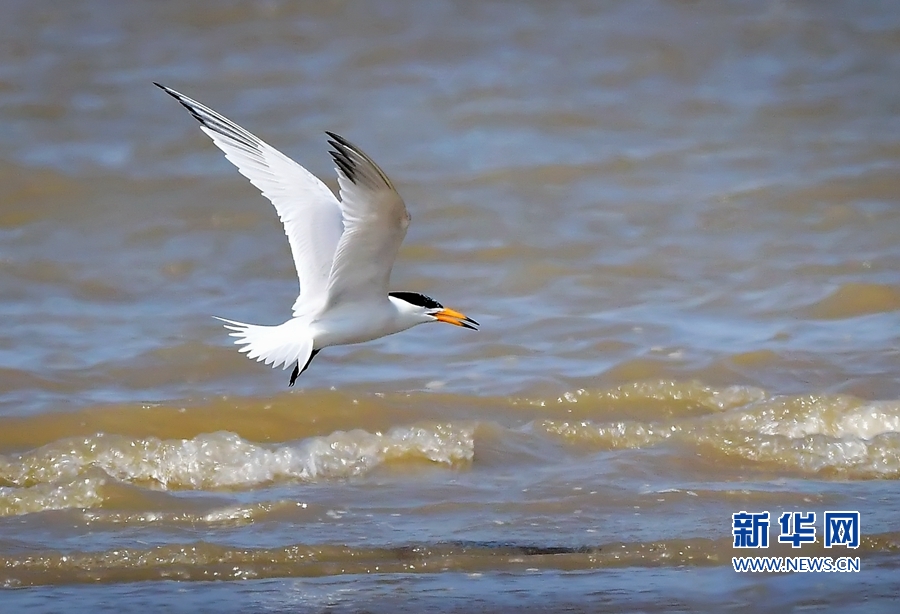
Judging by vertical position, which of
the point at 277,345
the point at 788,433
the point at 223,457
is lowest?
the point at 223,457

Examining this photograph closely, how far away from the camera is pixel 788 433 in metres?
6.46

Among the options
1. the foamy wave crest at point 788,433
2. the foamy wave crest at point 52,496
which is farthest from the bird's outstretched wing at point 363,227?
the foamy wave crest at point 788,433

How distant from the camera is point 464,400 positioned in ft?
22.6

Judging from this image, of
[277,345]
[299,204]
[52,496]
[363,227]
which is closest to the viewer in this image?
[363,227]

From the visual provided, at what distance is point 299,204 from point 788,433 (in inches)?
108

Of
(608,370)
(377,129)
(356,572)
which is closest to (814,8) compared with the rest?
(377,129)

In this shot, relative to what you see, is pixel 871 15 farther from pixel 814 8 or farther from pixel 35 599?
pixel 35 599

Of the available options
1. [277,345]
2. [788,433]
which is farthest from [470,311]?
[277,345]

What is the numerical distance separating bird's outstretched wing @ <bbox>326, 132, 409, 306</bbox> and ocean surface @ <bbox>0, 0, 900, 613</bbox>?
0.94 metres

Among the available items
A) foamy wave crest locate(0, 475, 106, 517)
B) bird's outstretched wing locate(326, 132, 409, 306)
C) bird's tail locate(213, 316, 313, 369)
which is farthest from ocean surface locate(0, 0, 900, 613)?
bird's outstretched wing locate(326, 132, 409, 306)

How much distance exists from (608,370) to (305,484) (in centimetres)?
220

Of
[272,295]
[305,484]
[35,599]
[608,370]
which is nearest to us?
[35,599]

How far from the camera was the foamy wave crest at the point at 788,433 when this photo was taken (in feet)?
19.4

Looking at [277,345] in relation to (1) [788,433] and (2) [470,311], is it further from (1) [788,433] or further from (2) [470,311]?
(2) [470,311]
